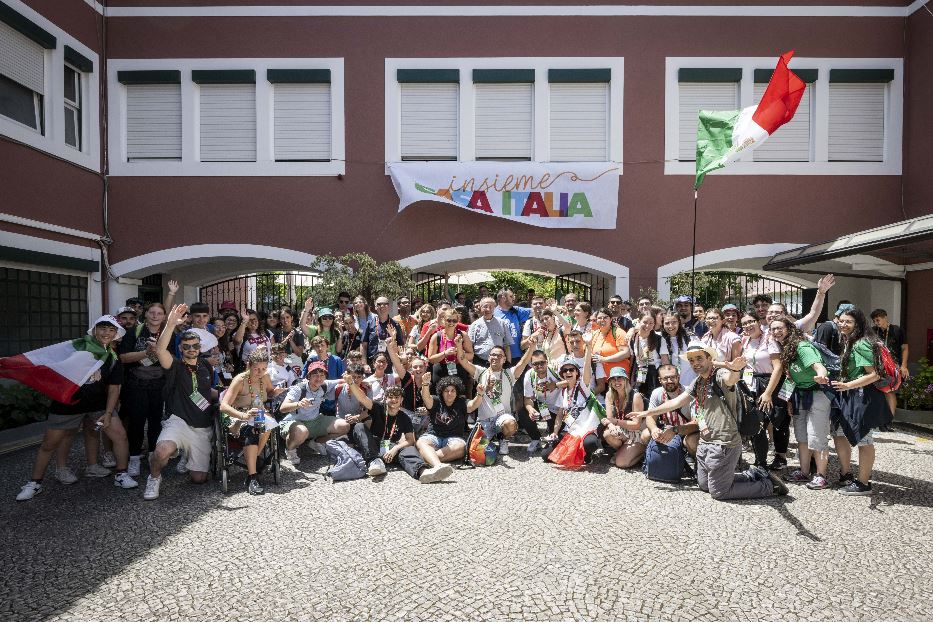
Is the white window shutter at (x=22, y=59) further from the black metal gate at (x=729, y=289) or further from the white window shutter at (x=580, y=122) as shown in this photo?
the black metal gate at (x=729, y=289)

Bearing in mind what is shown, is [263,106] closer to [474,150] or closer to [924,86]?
[474,150]

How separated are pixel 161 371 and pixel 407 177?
241 inches

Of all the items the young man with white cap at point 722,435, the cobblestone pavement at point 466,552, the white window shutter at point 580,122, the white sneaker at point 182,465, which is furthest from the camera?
the white window shutter at point 580,122

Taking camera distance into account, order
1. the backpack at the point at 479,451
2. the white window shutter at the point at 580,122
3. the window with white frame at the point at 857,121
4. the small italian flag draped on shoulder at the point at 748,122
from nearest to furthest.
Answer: the backpack at the point at 479,451, the small italian flag draped on shoulder at the point at 748,122, the window with white frame at the point at 857,121, the white window shutter at the point at 580,122

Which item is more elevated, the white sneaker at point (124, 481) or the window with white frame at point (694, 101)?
the window with white frame at point (694, 101)

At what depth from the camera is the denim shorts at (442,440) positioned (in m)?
6.52

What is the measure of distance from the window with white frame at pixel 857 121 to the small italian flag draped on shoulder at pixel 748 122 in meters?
2.61

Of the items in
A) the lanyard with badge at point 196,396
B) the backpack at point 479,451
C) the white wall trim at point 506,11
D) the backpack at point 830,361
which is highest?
the white wall trim at point 506,11

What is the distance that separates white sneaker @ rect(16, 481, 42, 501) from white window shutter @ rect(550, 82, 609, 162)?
9269 millimetres

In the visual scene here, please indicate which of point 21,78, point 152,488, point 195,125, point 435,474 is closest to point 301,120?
point 195,125

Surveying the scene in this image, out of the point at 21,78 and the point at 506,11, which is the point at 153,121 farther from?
the point at 506,11

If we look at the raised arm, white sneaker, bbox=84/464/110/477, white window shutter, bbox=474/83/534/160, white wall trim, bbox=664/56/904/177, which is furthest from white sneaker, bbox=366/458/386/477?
white wall trim, bbox=664/56/904/177

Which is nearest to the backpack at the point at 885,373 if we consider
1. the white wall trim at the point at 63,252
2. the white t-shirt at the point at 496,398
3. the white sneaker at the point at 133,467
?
the white t-shirt at the point at 496,398

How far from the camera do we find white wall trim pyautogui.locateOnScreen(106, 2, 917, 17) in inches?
439
